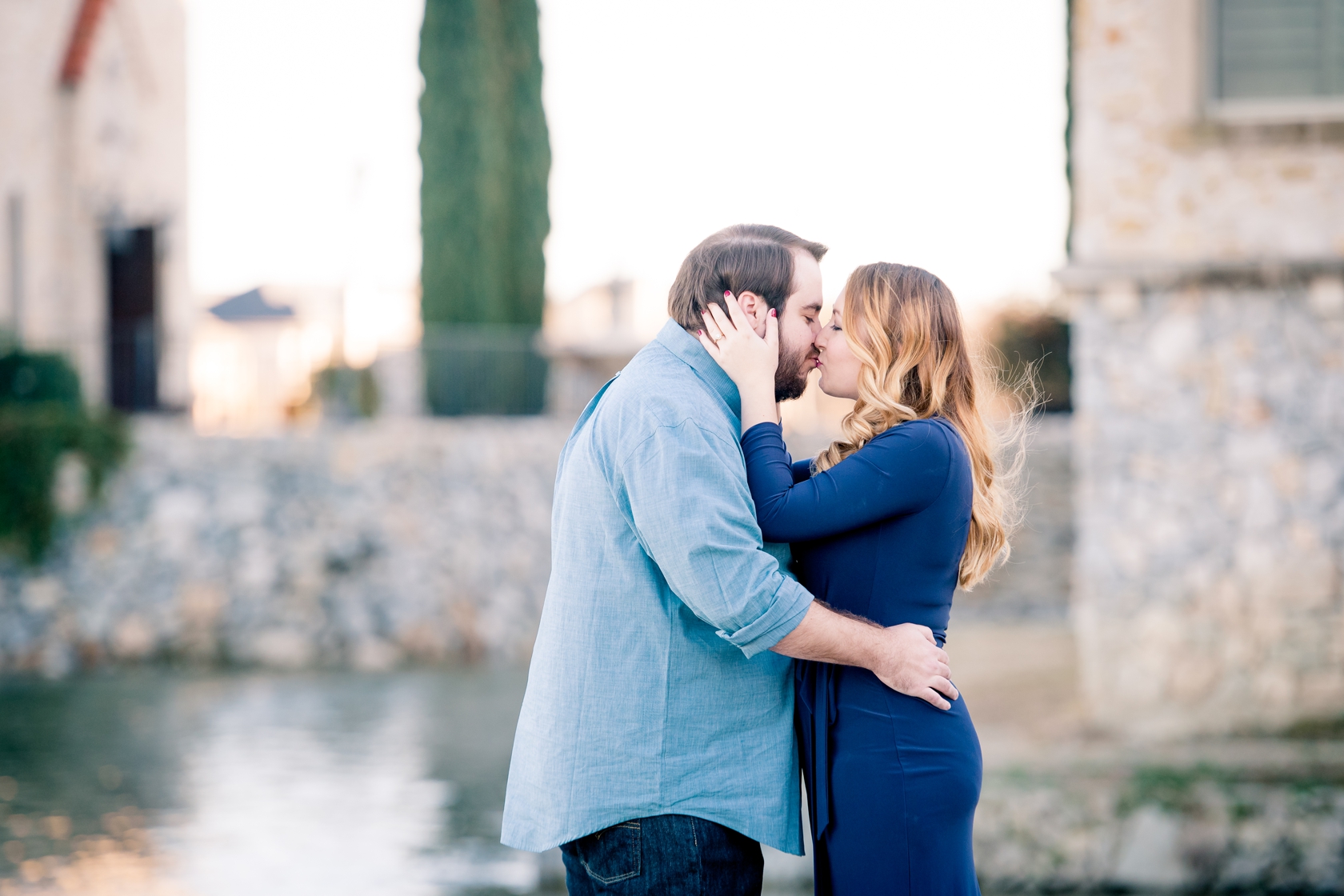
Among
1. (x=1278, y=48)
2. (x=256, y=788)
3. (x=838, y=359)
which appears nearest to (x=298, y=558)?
(x=256, y=788)

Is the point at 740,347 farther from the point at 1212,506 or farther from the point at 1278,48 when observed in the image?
the point at 1278,48

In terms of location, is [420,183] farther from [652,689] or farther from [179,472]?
[652,689]

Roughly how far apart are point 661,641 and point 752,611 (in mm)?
211

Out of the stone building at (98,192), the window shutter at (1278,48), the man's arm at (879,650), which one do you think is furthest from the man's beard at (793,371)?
the stone building at (98,192)

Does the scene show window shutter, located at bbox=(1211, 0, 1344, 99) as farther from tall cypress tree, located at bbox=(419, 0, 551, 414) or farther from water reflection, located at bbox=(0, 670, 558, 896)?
tall cypress tree, located at bbox=(419, 0, 551, 414)

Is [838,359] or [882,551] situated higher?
[838,359]

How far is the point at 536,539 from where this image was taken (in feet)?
43.0

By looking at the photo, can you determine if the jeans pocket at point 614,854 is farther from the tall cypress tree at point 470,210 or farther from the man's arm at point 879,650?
the tall cypress tree at point 470,210

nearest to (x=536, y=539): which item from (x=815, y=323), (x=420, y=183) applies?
(x=420, y=183)

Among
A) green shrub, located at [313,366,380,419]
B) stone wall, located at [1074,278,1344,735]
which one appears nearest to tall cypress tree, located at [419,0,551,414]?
green shrub, located at [313,366,380,419]

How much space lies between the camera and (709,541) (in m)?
2.00

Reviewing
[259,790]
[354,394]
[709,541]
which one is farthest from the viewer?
[354,394]

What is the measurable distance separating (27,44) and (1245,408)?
13534 millimetres

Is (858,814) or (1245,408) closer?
(858,814)
